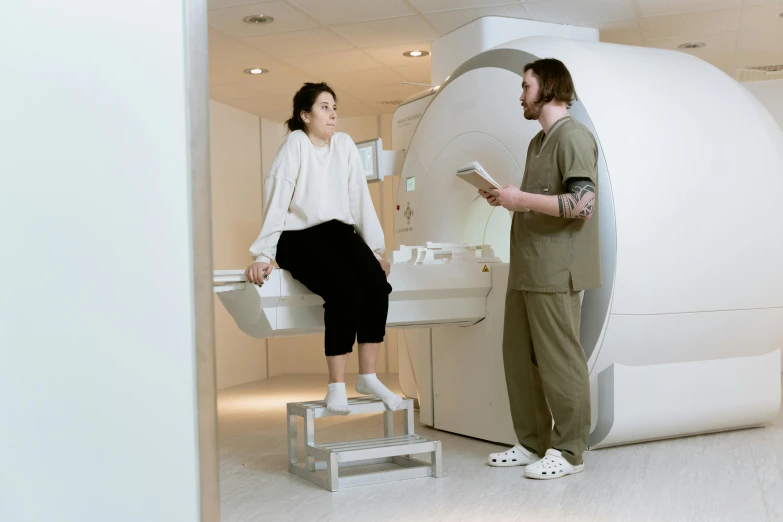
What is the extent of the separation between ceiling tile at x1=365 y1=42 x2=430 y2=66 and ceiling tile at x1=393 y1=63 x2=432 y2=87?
117 millimetres

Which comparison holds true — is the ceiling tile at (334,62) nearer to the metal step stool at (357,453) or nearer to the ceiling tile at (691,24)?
the ceiling tile at (691,24)

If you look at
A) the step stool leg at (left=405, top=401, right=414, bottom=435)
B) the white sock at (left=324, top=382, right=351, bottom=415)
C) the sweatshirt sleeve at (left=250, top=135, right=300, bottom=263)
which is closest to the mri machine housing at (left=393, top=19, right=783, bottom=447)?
the step stool leg at (left=405, top=401, right=414, bottom=435)

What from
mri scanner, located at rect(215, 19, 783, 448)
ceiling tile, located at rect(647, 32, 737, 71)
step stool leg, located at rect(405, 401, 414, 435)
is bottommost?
step stool leg, located at rect(405, 401, 414, 435)

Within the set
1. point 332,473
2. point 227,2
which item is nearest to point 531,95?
point 332,473

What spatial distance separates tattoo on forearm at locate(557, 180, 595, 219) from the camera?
2.76 m

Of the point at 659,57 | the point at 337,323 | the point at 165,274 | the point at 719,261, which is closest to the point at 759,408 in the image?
the point at 719,261

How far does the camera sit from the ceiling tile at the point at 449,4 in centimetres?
435

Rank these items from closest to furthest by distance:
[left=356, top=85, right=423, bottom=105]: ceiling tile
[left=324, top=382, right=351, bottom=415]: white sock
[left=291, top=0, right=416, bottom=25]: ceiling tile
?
[left=324, top=382, right=351, bottom=415]: white sock → [left=291, top=0, right=416, bottom=25]: ceiling tile → [left=356, top=85, right=423, bottom=105]: ceiling tile

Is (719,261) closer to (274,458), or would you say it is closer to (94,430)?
(274,458)

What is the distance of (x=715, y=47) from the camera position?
5379 millimetres

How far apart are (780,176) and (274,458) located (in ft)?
8.21

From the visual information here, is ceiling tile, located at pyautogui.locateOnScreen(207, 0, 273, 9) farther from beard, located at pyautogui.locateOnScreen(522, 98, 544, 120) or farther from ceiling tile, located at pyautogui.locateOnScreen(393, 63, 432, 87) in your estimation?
beard, located at pyautogui.locateOnScreen(522, 98, 544, 120)

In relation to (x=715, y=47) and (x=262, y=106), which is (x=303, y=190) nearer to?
(x=715, y=47)

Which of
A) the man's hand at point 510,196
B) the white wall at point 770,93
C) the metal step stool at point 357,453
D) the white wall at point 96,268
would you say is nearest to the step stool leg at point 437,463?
the metal step stool at point 357,453
